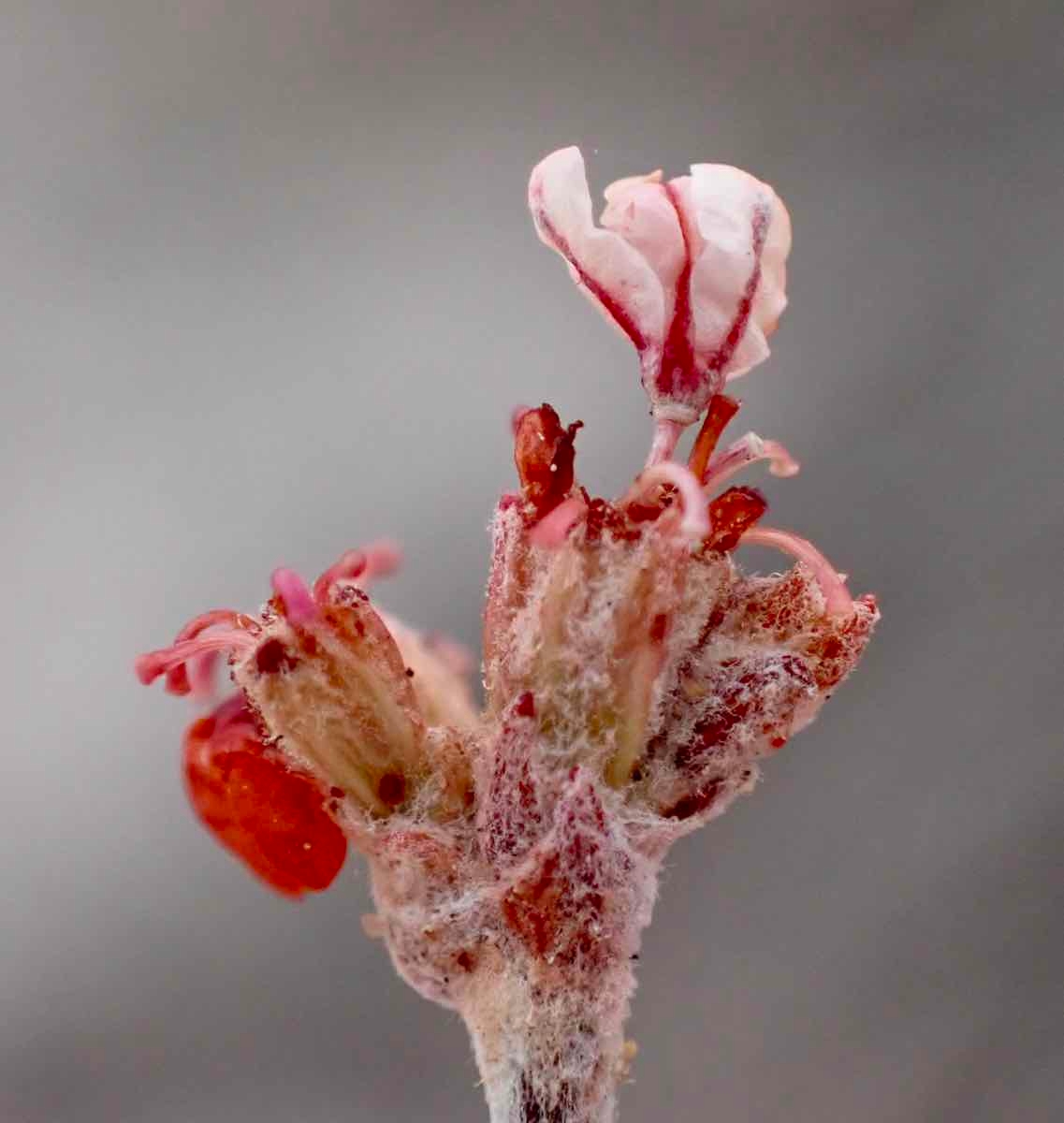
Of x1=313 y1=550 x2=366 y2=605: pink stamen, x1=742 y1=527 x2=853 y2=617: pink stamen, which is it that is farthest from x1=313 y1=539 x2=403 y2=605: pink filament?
x1=742 y1=527 x2=853 y2=617: pink stamen

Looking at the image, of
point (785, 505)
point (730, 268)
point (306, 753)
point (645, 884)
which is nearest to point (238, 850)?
point (306, 753)

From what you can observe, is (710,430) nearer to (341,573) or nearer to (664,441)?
(664,441)

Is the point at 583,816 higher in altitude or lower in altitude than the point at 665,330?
lower

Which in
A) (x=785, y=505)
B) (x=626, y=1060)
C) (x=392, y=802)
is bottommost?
(x=626, y=1060)

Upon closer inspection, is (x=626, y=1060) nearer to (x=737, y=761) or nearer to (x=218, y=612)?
(x=737, y=761)

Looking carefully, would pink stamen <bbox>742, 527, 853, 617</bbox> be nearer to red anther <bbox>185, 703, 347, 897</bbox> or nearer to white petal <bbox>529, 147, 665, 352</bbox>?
white petal <bbox>529, 147, 665, 352</bbox>

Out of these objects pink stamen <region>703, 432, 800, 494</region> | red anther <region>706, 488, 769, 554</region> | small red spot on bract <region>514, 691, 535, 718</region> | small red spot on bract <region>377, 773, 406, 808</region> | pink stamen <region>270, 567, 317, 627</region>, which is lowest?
small red spot on bract <region>514, 691, 535, 718</region>

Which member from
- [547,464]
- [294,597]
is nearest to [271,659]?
[294,597]
